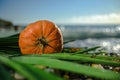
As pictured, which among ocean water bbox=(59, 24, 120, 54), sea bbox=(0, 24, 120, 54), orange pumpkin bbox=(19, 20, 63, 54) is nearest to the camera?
orange pumpkin bbox=(19, 20, 63, 54)

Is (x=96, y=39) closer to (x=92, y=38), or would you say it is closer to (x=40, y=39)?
(x=92, y=38)

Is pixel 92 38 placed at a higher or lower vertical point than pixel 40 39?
higher

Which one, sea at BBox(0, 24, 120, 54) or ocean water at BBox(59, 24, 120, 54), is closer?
sea at BBox(0, 24, 120, 54)

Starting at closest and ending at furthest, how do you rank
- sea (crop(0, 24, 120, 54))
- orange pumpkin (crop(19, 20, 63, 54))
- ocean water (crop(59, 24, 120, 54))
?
orange pumpkin (crop(19, 20, 63, 54)) < sea (crop(0, 24, 120, 54)) < ocean water (crop(59, 24, 120, 54))

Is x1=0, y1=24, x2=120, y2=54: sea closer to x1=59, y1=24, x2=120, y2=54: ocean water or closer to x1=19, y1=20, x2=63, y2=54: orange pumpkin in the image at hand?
x1=59, y1=24, x2=120, y2=54: ocean water

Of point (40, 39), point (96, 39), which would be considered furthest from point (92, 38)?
point (40, 39)

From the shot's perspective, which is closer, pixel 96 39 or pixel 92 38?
pixel 96 39

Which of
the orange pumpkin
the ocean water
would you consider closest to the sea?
the ocean water

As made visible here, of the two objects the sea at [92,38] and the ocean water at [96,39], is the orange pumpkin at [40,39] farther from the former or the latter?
the ocean water at [96,39]

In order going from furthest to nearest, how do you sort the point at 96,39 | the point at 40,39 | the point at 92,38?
the point at 92,38
the point at 96,39
the point at 40,39
